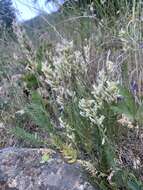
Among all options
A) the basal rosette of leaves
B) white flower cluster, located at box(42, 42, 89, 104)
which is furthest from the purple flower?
white flower cluster, located at box(42, 42, 89, 104)

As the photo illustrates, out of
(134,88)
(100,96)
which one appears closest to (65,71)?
(100,96)

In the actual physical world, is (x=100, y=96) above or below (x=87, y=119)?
above

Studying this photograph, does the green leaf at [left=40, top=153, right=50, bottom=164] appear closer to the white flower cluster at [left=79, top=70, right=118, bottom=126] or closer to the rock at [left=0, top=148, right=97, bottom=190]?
the rock at [left=0, top=148, right=97, bottom=190]

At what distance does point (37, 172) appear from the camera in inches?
82.8

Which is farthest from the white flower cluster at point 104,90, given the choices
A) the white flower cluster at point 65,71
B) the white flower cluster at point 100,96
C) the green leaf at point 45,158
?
the green leaf at point 45,158

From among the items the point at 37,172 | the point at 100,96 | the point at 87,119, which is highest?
the point at 100,96

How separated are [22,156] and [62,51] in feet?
2.26

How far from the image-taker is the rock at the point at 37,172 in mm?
1974

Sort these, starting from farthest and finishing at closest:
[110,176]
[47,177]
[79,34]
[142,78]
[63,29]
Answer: [63,29], [79,34], [142,78], [47,177], [110,176]

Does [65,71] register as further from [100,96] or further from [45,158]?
[45,158]

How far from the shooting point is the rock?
1974 mm

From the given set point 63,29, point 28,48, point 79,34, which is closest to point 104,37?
point 79,34

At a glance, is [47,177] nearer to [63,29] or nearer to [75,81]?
[75,81]

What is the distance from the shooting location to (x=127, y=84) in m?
2.30
